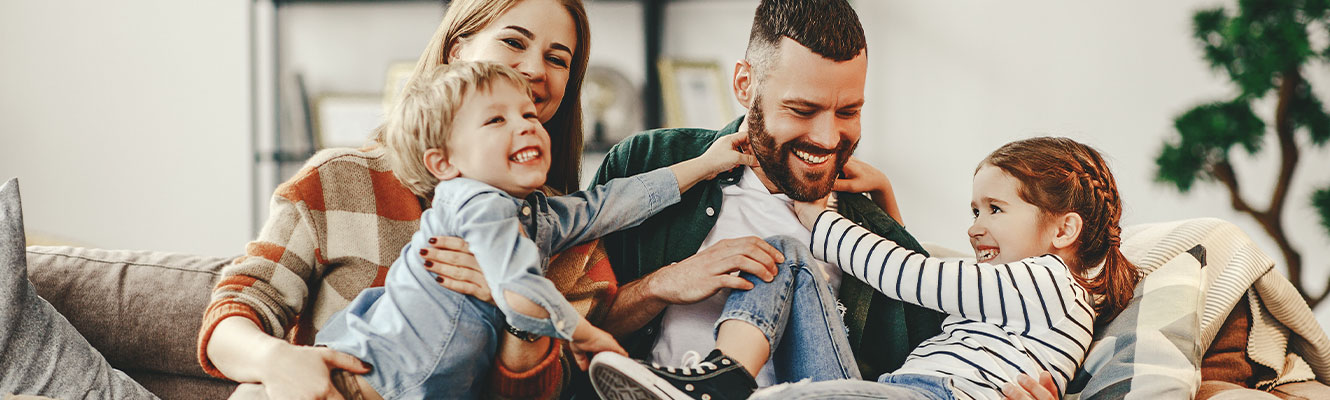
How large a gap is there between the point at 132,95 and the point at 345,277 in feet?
9.35

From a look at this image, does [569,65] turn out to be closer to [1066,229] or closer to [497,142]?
[497,142]

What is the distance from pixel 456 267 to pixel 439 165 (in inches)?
6.1

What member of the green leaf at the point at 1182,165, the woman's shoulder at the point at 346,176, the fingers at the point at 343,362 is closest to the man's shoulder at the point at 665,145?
the woman's shoulder at the point at 346,176

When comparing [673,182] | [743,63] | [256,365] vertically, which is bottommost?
[256,365]

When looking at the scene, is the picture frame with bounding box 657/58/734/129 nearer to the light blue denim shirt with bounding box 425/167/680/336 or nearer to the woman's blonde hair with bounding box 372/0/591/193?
the woman's blonde hair with bounding box 372/0/591/193

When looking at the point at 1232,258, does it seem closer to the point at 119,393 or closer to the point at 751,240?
the point at 751,240

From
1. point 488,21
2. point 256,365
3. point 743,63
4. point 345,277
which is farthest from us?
point 743,63

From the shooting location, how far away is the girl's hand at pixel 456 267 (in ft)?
3.92

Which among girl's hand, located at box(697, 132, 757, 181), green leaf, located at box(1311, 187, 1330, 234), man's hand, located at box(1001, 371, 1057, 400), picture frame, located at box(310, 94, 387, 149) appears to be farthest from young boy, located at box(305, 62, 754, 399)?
picture frame, located at box(310, 94, 387, 149)

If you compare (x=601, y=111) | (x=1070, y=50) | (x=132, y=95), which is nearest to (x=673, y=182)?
(x=601, y=111)

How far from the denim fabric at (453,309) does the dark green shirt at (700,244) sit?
1.24 feet

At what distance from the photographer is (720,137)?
1735 mm

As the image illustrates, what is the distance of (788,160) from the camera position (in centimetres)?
158

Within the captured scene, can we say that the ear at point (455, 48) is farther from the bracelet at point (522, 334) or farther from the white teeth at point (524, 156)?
the bracelet at point (522, 334)
